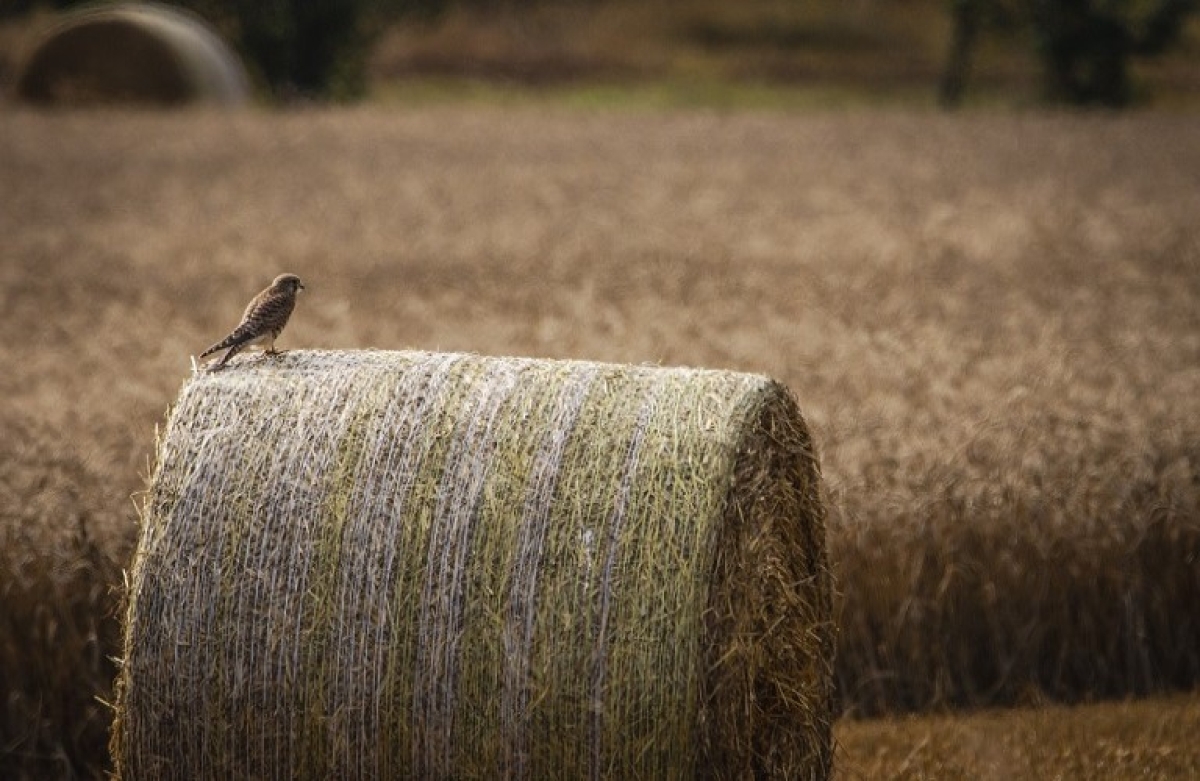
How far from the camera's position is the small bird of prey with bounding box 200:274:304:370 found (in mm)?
4191

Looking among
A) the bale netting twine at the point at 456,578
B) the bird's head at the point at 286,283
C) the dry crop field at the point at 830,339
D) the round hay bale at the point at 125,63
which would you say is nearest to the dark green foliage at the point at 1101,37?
the dry crop field at the point at 830,339

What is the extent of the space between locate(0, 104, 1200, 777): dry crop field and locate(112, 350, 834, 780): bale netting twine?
1.04m

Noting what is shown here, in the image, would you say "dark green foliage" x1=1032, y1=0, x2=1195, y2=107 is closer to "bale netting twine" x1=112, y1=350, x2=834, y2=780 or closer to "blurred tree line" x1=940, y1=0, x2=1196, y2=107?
"blurred tree line" x1=940, y1=0, x2=1196, y2=107

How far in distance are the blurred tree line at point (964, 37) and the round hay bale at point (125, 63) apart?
8.50 m

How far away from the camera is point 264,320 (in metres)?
4.32

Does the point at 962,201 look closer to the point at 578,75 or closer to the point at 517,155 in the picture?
the point at 517,155

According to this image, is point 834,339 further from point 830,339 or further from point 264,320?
point 264,320

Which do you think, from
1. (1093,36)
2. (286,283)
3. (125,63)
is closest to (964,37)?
(1093,36)

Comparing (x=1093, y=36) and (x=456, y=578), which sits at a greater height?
(x=1093, y=36)

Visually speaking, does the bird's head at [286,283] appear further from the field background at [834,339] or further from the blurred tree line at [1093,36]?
the blurred tree line at [1093,36]

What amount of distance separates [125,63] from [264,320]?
19.3m

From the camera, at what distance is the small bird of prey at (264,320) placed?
13.8 ft

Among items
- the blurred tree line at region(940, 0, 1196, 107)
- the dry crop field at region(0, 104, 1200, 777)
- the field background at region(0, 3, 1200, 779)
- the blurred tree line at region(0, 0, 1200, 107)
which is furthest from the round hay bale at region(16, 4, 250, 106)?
the blurred tree line at region(940, 0, 1196, 107)

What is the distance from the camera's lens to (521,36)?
41.5 m
